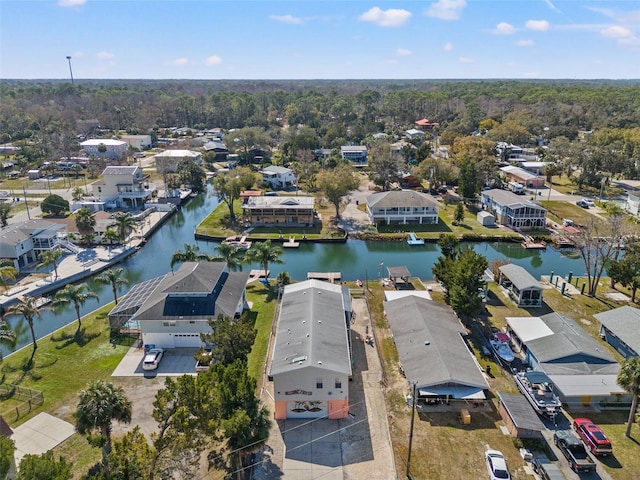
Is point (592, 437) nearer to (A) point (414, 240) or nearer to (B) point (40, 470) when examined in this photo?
(B) point (40, 470)

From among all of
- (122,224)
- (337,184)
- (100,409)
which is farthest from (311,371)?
(337,184)

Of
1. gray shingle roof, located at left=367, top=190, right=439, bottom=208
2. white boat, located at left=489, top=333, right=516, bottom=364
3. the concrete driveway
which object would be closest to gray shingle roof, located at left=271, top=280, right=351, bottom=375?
the concrete driveway

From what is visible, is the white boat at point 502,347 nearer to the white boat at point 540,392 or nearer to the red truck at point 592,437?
the white boat at point 540,392

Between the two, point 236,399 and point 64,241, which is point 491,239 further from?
point 64,241

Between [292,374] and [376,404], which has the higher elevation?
[292,374]

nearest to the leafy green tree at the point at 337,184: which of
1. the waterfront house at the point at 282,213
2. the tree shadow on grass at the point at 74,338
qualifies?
the waterfront house at the point at 282,213

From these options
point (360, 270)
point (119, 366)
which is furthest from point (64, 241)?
point (360, 270)

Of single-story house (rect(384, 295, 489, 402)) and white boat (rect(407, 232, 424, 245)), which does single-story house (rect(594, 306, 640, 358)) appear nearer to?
single-story house (rect(384, 295, 489, 402))
